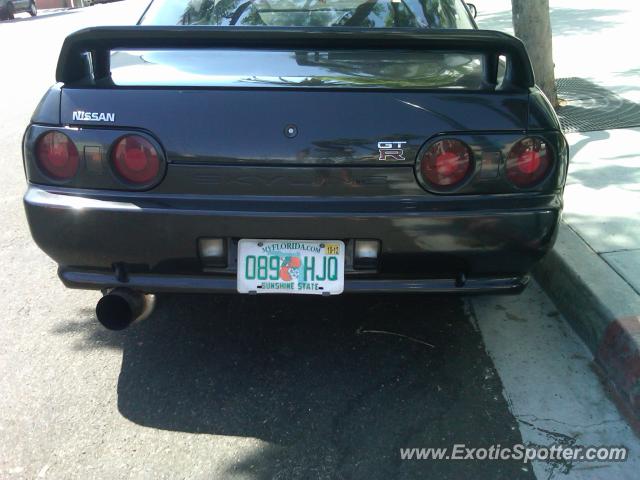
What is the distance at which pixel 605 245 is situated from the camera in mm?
3680

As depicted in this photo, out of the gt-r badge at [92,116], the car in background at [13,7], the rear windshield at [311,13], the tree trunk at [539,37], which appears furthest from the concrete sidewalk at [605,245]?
the car in background at [13,7]

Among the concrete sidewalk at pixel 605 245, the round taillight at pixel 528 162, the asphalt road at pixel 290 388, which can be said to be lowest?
the asphalt road at pixel 290 388

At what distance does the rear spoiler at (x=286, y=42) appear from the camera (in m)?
2.49

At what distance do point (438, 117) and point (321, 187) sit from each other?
1.65ft

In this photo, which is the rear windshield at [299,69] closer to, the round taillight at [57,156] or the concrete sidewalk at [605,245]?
the round taillight at [57,156]

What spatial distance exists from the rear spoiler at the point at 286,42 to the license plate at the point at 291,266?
0.75 m

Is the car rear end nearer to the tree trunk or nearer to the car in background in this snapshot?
the tree trunk

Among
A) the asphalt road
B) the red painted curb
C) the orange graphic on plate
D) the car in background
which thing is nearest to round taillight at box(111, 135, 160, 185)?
the orange graphic on plate

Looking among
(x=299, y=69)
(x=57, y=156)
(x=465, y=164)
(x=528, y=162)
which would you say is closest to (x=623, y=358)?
(x=528, y=162)

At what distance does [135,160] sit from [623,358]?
2.12m

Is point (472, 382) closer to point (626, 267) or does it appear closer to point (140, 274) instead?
point (626, 267)

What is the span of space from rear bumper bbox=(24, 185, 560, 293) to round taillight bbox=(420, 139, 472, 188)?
0.35ft

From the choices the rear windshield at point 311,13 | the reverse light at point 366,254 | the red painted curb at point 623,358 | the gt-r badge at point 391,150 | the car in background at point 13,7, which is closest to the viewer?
the gt-r badge at point 391,150

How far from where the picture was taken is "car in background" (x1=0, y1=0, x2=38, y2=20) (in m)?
25.6
